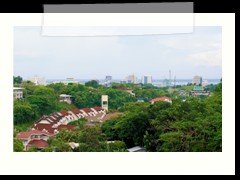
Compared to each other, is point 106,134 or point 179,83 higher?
point 179,83

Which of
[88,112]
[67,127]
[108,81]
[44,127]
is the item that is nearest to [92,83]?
[108,81]

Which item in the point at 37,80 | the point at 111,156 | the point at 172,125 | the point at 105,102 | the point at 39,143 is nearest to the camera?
the point at 111,156

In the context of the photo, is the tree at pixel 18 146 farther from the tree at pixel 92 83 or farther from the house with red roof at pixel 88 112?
the tree at pixel 92 83

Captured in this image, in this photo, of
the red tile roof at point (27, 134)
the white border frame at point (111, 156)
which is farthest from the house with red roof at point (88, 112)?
the white border frame at point (111, 156)

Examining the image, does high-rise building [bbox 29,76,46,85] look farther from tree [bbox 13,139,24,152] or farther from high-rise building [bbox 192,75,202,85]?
high-rise building [bbox 192,75,202,85]

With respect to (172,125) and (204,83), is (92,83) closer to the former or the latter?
(172,125)

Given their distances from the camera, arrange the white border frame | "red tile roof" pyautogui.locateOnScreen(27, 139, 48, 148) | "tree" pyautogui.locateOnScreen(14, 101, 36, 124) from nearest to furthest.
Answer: the white border frame
"red tile roof" pyautogui.locateOnScreen(27, 139, 48, 148)
"tree" pyautogui.locateOnScreen(14, 101, 36, 124)

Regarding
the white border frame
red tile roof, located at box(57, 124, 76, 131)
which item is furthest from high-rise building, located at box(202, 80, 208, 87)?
red tile roof, located at box(57, 124, 76, 131)

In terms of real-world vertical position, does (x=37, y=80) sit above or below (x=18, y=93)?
above
